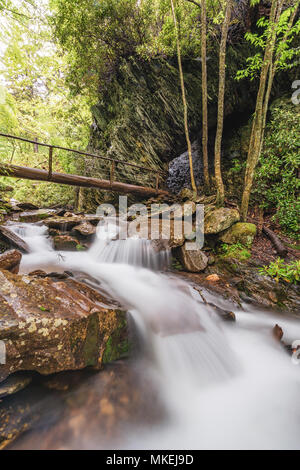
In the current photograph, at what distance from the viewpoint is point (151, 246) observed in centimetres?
501

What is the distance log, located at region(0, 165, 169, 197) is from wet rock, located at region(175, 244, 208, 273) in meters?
4.20

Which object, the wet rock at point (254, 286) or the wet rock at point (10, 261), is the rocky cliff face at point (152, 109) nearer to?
the wet rock at point (254, 286)

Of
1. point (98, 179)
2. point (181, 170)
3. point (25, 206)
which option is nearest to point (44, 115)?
point (25, 206)

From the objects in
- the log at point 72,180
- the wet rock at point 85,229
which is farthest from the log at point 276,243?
the wet rock at point 85,229

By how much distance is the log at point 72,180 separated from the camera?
561cm

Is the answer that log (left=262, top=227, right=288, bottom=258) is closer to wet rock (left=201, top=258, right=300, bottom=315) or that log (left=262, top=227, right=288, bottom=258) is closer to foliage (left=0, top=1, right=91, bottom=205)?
wet rock (left=201, top=258, right=300, bottom=315)

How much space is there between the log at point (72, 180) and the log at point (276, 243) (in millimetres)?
4855

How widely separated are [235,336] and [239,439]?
1.40 m

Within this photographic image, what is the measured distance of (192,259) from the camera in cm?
469

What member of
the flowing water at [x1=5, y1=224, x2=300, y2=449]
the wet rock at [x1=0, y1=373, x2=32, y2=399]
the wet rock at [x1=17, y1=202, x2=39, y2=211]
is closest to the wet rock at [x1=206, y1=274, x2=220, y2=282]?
the flowing water at [x1=5, y1=224, x2=300, y2=449]

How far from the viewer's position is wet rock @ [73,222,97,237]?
5.74 meters

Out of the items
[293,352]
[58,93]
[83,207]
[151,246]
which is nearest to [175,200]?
[151,246]

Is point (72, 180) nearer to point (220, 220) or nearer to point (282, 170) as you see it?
point (220, 220)
